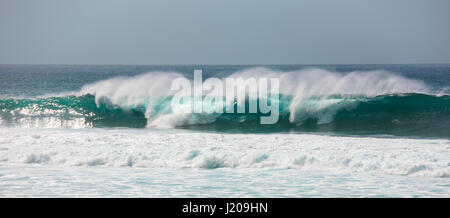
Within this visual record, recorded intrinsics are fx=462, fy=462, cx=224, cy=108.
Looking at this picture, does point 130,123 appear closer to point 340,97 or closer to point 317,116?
point 317,116

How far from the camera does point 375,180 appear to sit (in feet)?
28.0

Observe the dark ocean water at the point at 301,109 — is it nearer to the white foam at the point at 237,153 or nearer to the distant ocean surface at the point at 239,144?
the distant ocean surface at the point at 239,144

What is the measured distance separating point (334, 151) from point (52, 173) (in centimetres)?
601

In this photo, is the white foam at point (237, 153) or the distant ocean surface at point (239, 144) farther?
the white foam at point (237, 153)
